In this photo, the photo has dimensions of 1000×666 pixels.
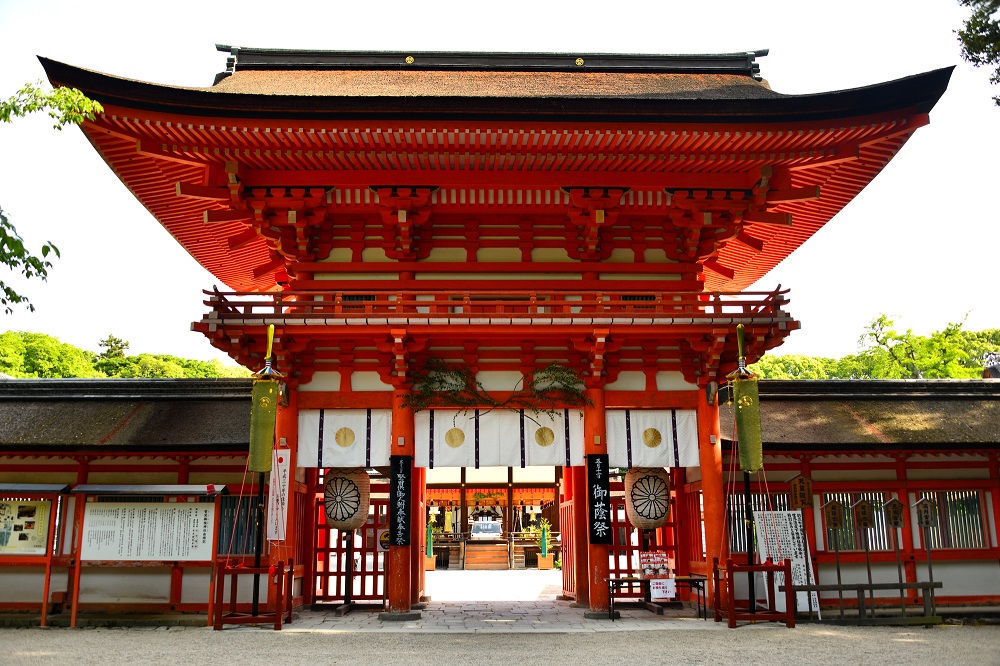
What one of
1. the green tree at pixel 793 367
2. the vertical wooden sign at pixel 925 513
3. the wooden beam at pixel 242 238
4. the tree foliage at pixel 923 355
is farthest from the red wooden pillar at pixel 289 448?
the green tree at pixel 793 367

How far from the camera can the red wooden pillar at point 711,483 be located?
11.2 metres

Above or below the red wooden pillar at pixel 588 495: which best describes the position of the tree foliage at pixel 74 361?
above

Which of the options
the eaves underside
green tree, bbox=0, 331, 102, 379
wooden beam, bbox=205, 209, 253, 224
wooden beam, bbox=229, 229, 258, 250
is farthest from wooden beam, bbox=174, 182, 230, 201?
green tree, bbox=0, 331, 102, 379

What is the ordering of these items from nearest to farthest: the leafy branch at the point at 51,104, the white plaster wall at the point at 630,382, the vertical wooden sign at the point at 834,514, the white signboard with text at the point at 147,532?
the leafy branch at the point at 51,104 < the white signboard with text at the point at 147,532 < the vertical wooden sign at the point at 834,514 < the white plaster wall at the point at 630,382

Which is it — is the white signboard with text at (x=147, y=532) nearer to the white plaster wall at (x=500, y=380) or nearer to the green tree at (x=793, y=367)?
the white plaster wall at (x=500, y=380)

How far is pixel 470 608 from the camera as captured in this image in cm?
1304

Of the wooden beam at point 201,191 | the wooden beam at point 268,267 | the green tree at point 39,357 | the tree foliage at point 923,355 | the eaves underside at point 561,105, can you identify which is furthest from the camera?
the green tree at point 39,357

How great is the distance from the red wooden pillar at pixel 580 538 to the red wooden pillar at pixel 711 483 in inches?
70.1

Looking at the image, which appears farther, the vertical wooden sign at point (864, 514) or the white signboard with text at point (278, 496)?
the vertical wooden sign at point (864, 514)

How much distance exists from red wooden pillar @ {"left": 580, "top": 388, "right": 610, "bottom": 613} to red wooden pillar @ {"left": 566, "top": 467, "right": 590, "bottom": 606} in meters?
0.27

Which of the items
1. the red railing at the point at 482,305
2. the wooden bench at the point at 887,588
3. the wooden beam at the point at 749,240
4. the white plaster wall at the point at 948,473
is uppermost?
the wooden beam at the point at 749,240

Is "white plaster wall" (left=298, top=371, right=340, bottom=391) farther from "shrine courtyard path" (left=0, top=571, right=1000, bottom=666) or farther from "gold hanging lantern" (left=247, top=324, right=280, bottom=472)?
"shrine courtyard path" (left=0, top=571, right=1000, bottom=666)

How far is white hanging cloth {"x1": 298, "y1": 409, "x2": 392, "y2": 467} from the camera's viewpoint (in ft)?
37.4

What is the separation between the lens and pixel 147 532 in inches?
413
